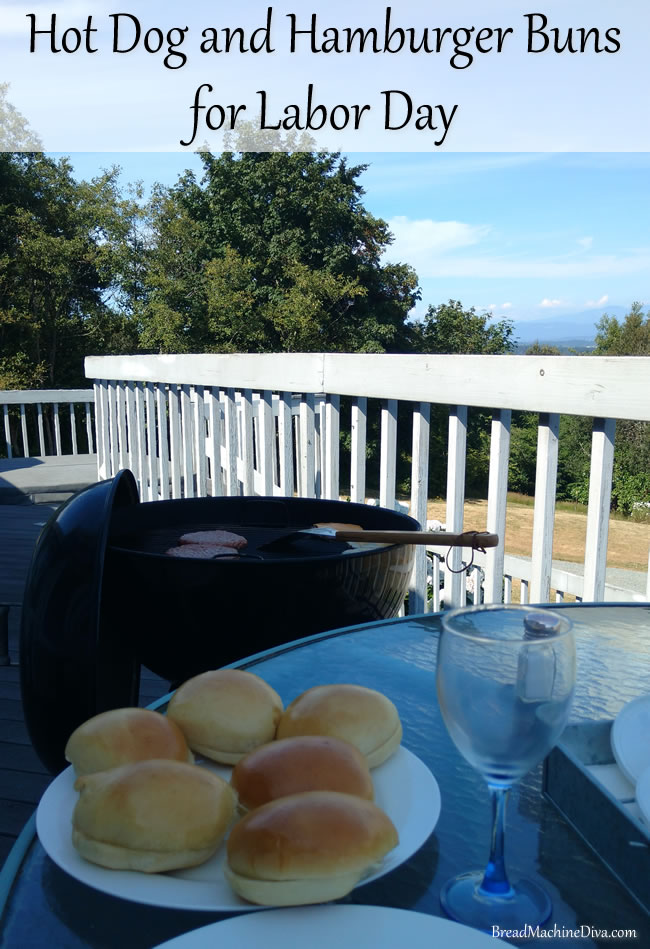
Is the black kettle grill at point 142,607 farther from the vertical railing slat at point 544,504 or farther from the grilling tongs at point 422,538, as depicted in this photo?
the vertical railing slat at point 544,504

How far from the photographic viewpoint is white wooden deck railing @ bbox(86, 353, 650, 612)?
137 centimetres

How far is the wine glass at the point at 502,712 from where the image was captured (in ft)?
1.46

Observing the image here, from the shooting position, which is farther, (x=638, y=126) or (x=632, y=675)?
(x=638, y=126)

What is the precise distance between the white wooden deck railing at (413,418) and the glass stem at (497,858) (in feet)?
2.88

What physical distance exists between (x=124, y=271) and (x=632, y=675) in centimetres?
2486

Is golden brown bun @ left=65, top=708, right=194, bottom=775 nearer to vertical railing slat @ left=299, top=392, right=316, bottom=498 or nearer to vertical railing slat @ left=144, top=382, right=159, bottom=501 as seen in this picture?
vertical railing slat @ left=299, top=392, right=316, bottom=498

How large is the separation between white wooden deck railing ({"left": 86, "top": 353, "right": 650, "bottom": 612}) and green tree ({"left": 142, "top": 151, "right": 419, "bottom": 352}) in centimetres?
1945

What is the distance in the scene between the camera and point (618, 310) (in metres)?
36.4

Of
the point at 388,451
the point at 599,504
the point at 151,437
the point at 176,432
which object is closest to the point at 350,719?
the point at 599,504

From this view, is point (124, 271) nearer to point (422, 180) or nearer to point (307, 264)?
point (307, 264)

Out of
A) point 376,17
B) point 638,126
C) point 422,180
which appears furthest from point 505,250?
point 376,17

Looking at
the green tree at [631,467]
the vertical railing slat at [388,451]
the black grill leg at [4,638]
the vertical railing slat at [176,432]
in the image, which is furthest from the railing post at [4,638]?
the green tree at [631,467]

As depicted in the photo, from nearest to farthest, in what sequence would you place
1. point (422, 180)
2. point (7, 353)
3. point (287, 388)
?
point (287, 388) → point (7, 353) → point (422, 180)

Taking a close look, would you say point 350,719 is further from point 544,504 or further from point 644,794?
point 544,504
